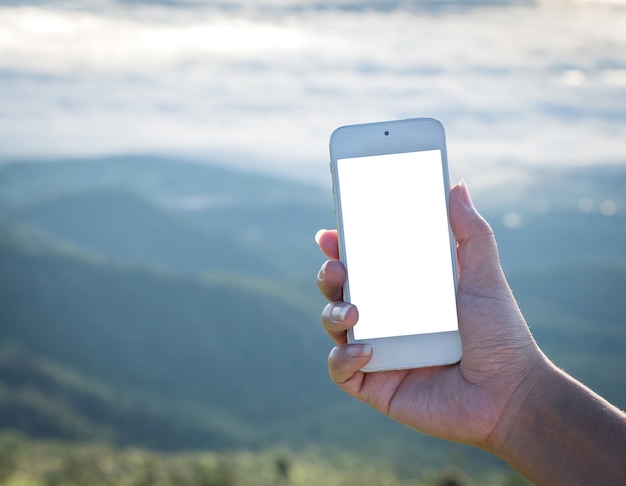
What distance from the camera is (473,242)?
3.14 metres

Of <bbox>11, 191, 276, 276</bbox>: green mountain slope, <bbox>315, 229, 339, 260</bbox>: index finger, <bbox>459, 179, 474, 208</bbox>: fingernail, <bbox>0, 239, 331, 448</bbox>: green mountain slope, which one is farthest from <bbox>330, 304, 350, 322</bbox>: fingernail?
<bbox>11, 191, 276, 276</bbox>: green mountain slope

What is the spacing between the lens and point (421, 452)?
2266 inches

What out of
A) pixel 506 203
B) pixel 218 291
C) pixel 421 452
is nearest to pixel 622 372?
pixel 421 452

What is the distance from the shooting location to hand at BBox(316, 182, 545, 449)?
3023 millimetres

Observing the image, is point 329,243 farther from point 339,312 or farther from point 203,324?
point 203,324

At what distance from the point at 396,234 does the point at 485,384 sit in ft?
2.44

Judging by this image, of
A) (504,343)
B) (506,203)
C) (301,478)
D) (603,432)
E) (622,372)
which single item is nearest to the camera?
(603,432)

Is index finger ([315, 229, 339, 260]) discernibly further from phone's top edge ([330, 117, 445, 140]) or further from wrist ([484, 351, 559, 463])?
wrist ([484, 351, 559, 463])

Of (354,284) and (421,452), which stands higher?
(354,284)

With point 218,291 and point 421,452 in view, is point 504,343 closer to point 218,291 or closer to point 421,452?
point 421,452

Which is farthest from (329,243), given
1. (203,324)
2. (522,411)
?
(203,324)

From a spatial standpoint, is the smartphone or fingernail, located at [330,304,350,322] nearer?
fingernail, located at [330,304,350,322]

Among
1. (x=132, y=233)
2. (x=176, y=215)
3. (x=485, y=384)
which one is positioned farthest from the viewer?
(x=176, y=215)

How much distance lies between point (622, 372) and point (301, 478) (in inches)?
2080
